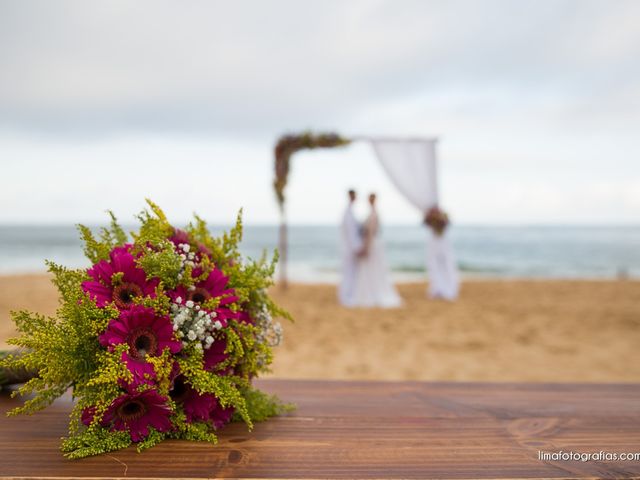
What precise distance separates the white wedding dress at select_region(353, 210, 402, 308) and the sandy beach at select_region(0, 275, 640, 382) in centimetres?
50

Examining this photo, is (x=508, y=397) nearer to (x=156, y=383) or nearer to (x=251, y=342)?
(x=251, y=342)

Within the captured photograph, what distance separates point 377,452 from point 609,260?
26.6 metres

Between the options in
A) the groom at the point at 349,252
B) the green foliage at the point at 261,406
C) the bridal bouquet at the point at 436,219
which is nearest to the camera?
the green foliage at the point at 261,406

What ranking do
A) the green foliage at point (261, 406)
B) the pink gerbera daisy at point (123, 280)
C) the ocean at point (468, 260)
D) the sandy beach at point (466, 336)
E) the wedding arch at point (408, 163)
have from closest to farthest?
the pink gerbera daisy at point (123, 280), the green foliage at point (261, 406), the sandy beach at point (466, 336), the wedding arch at point (408, 163), the ocean at point (468, 260)

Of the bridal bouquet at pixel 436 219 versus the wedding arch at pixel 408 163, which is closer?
the wedding arch at pixel 408 163

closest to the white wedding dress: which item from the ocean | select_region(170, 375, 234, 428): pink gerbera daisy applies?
the ocean

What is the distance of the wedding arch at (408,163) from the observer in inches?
362

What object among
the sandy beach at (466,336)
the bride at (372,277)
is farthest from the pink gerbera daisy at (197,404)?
the bride at (372,277)

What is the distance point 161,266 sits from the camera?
1.05 m

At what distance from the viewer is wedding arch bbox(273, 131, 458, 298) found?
9.20 meters

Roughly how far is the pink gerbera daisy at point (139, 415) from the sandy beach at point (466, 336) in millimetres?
3922

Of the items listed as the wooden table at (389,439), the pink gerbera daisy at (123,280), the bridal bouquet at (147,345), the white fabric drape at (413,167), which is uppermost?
Result: the white fabric drape at (413,167)

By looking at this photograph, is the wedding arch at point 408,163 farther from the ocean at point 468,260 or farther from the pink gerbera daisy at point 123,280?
the pink gerbera daisy at point 123,280

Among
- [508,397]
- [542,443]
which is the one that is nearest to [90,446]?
[542,443]
